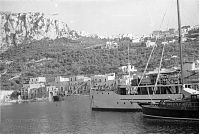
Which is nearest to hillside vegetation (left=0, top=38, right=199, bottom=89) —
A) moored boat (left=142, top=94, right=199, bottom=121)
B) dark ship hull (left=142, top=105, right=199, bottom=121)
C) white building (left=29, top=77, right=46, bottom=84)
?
white building (left=29, top=77, right=46, bottom=84)

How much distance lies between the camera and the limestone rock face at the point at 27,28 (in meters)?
172

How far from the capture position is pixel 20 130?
33625mm

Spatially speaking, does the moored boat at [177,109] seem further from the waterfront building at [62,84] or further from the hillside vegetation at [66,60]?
the waterfront building at [62,84]

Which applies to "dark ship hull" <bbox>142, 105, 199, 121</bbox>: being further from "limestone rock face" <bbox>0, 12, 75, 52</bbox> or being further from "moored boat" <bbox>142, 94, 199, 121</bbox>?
"limestone rock face" <bbox>0, 12, 75, 52</bbox>

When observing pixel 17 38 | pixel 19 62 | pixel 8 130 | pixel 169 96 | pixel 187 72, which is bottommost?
Result: pixel 8 130

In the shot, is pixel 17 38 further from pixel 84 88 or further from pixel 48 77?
pixel 84 88

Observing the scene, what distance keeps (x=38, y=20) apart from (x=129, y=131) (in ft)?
515

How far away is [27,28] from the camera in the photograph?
177m

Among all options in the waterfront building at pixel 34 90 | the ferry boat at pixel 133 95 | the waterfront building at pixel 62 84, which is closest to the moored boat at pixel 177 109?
the ferry boat at pixel 133 95

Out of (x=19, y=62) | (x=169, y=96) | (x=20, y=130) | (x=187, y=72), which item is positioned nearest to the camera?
(x=20, y=130)

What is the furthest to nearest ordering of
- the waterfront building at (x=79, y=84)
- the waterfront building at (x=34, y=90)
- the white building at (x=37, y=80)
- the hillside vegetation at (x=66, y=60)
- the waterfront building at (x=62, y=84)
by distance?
the white building at (x=37, y=80), the waterfront building at (x=62, y=84), the waterfront building at (x=34, y=90), the hillside vegetation at (x=66, y=60), the waterfront building at (x=79, y=84)

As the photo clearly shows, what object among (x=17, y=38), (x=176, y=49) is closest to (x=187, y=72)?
(x=176, y=49)

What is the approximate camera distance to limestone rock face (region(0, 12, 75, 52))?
171750 millimetres

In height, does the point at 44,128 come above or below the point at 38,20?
below
